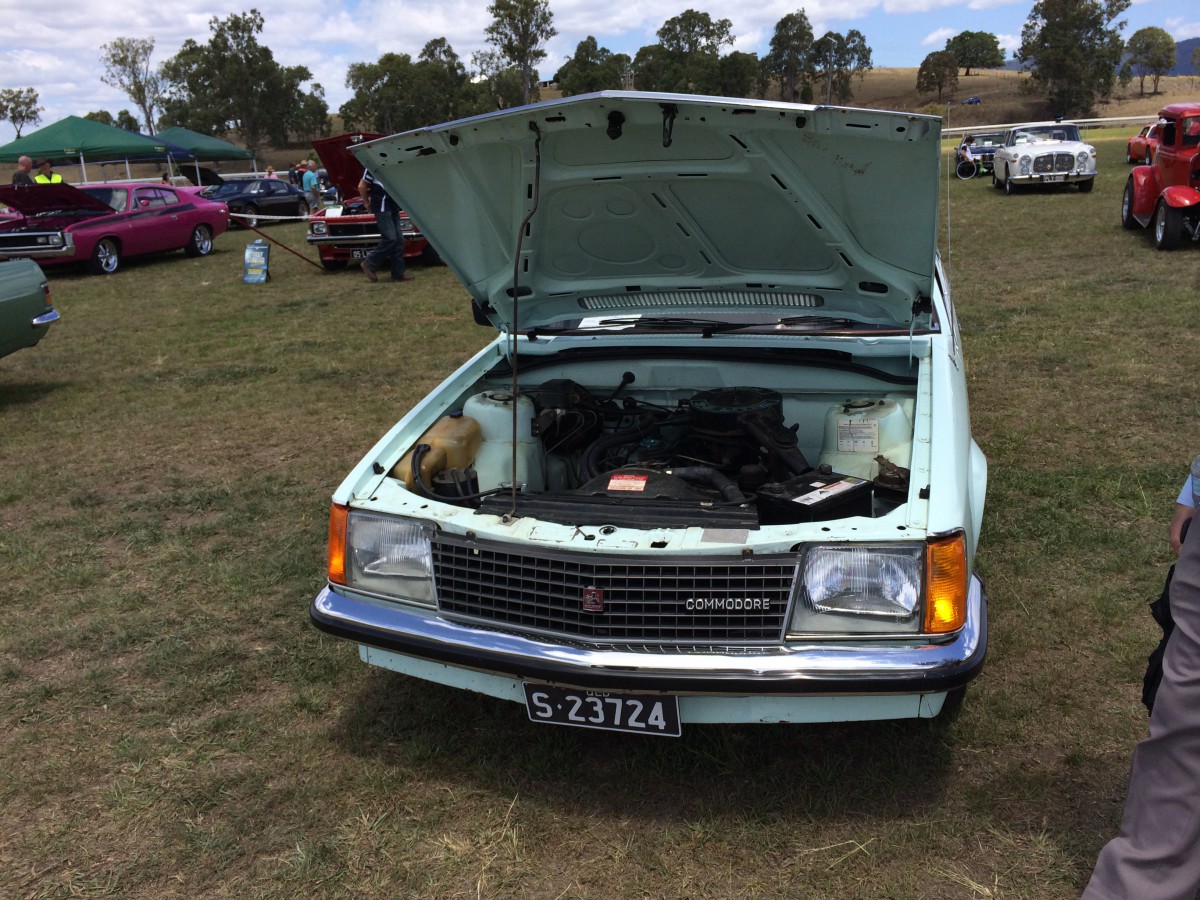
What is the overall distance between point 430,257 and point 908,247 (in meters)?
11.6

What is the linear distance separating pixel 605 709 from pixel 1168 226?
1091 centimetres

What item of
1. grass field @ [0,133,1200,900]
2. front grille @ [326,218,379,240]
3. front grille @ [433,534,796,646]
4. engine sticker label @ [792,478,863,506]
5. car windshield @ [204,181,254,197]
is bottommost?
grass field @ [0,133,1200,900]

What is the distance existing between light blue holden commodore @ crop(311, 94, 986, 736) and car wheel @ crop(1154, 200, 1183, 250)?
834cm

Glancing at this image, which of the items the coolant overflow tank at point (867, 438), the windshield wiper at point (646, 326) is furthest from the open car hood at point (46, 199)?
the coolant overflow tank at point (867, 438)

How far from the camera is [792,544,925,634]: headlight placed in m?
2.34

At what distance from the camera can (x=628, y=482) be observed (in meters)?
2.91

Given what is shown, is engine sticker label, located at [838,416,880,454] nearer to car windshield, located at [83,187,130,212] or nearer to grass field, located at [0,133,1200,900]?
grass field, located at [0,133,1200,900]

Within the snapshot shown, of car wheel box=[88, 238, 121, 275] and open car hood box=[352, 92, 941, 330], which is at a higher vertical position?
open car hood box=[352, 92, 941, 330]

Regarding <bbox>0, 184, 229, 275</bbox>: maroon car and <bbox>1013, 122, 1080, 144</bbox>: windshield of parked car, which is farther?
<bbox>1013, 122, 1080, 144</bbox>: windshield of parked car

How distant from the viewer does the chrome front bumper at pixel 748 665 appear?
227 cm

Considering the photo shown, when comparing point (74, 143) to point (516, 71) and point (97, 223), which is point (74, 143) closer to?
point (97, 223)

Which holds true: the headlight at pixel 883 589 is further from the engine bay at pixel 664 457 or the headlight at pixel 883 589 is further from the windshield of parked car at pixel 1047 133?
the windshield of parked car at pixel 1047 133

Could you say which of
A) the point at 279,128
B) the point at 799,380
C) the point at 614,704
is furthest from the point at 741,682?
the point at 279,128

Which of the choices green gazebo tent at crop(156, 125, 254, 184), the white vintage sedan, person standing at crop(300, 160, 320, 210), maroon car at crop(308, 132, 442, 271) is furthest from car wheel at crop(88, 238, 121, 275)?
green gazebo tent at crop(156, 125, 254, 184)
